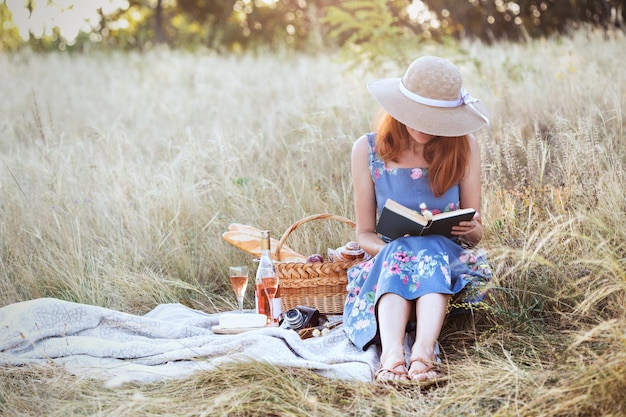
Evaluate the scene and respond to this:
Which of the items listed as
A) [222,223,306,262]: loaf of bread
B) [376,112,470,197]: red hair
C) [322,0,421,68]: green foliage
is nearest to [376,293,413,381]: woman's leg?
[376,112,470,197]: red hair

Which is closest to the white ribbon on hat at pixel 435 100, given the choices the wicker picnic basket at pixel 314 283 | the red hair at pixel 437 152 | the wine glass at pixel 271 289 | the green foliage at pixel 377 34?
the red hair at pixel 437 152

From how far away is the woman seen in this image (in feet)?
9.92

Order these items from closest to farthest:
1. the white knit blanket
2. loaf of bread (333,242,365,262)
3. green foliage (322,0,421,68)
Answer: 1. the white knit blanket
2. loaf of bread (333,242,365,262)
3. green foliage (322,0,421,68)

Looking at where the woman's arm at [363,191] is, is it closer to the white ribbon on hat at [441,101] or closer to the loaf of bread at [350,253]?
the loaf of bread at [350,253]

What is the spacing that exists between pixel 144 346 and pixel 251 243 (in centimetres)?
92

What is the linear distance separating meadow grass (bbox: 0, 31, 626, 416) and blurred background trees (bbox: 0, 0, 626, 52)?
66 cm

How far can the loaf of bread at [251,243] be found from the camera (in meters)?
3.90

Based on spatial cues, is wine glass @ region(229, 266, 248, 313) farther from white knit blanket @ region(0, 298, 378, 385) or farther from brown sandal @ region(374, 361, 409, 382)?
brown sandal @ region(374, 361, 409, 382)

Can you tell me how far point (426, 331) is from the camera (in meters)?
2.96

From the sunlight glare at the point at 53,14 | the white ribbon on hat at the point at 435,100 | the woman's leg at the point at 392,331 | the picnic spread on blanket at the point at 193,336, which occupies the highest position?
the sunlight glare at the point at 53,14

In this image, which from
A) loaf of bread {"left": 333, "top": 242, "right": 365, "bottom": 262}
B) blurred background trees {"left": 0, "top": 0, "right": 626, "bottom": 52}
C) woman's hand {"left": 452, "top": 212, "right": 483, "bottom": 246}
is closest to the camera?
woman's hand {"left": 452, "top": 212, "right": 483, "bottom": 246}

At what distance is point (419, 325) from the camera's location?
9.83ft

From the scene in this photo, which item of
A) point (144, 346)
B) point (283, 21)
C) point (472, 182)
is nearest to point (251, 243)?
point (144, 346)

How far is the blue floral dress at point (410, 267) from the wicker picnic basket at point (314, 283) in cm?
17
